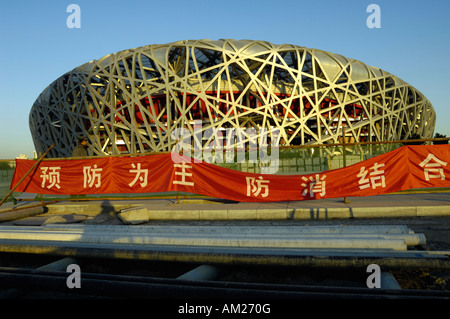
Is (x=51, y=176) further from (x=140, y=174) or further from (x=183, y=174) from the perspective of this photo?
(x=183, y=174)

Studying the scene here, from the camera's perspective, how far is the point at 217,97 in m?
27.4

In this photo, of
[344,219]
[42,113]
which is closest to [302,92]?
[344,219]

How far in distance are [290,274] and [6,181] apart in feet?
33.9

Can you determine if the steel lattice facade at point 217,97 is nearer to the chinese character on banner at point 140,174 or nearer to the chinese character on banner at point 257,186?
the chinese character on banner at point 140,174

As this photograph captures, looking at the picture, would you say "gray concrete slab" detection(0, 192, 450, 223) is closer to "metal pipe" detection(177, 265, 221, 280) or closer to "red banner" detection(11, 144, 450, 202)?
"red banner" detection(11, 144, 450, 202)

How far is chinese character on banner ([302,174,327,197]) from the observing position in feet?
22.9

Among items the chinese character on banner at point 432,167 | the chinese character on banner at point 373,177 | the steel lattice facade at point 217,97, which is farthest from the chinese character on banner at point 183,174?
the steel lattice facade at point 217,97

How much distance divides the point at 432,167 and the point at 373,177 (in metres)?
1.33

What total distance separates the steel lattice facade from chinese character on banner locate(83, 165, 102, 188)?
19261mm

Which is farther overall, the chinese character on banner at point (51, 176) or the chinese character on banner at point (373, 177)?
the chinese character on banner at point (51, 176)

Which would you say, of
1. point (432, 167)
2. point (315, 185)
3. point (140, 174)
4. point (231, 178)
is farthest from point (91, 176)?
point (432, 167)

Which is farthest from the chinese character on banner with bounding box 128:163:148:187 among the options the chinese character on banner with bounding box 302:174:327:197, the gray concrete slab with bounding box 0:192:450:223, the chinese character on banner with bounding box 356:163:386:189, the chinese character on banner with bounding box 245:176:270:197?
the chinese character on banner with bounding box 356:163:386:189

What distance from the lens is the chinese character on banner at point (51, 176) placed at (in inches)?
335
